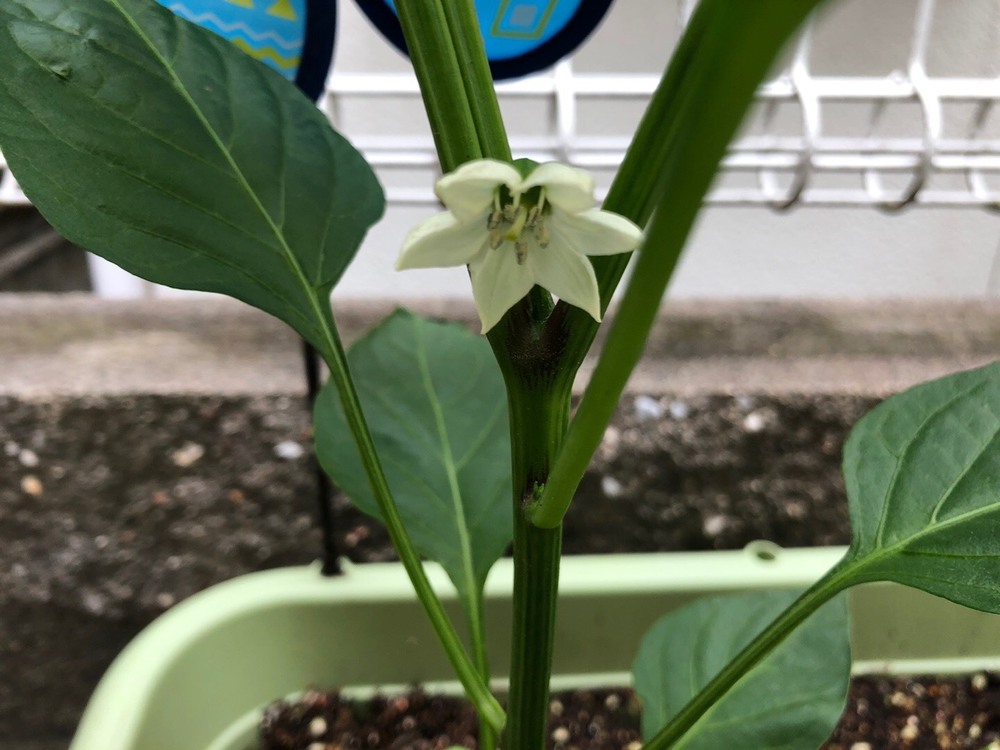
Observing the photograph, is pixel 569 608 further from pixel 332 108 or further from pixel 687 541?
pixel 332 108

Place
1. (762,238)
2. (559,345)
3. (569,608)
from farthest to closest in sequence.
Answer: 1. (762,238)
2. (569,608)
3. (559,345)

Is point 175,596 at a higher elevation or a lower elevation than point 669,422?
lower

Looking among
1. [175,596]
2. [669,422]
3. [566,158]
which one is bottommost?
[175,596]

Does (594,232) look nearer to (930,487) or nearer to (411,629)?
(930,487)

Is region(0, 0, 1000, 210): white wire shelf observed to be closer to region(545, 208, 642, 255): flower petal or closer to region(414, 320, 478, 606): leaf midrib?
region(414, 320, 478, 606): leaf midrib

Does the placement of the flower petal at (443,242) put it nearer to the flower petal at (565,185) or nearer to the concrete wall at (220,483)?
the flower petal at (565,185)

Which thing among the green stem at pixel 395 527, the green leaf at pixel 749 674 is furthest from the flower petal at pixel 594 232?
the green leaf at pixel 749 674

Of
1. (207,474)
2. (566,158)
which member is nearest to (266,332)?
(207,474)

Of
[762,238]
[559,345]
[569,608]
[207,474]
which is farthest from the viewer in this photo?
[762,238]

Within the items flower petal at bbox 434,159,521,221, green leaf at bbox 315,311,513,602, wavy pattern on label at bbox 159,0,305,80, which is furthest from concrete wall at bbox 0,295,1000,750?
flower petal at bbox 434,159,521,221
